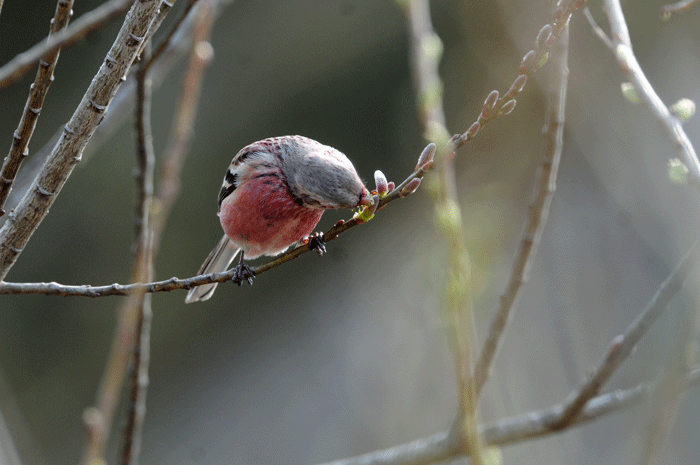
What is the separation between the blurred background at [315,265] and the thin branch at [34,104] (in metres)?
4.04

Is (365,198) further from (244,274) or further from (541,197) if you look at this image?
(244,274)

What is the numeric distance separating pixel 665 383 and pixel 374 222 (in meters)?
5.30

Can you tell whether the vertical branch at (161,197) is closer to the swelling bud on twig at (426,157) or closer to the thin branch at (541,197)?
the swelling bud on twig at (426,157)

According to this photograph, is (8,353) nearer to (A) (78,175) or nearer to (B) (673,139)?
(A) (78,175)

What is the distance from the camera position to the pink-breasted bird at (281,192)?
2.78 metres

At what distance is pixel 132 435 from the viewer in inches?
112

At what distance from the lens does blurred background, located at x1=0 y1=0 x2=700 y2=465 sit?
5762 mm

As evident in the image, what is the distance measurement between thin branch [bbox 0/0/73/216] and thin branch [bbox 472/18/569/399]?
1.72 m

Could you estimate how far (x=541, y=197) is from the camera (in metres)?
2.68

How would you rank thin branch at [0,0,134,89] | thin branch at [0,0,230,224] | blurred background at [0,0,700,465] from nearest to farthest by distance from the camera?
thin branch at [0,0,134,89]
thin branch at [0,0,230,224]
blurred background at [0,0,700,465]

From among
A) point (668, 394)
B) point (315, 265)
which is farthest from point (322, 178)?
point (315, 265)

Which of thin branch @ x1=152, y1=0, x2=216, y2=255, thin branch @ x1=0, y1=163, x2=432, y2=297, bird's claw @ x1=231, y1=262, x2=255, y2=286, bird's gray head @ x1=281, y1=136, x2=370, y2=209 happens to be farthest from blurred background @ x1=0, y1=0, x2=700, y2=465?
thin branch @ x1=152, y1=0, x2=216, y2=255

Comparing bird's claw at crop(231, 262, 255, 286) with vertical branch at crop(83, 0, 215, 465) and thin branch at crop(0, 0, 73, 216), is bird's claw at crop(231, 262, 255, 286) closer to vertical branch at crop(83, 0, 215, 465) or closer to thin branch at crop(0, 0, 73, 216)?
vertical branch at crop(83, 0, 215, 465)

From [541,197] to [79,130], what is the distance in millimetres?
1765
